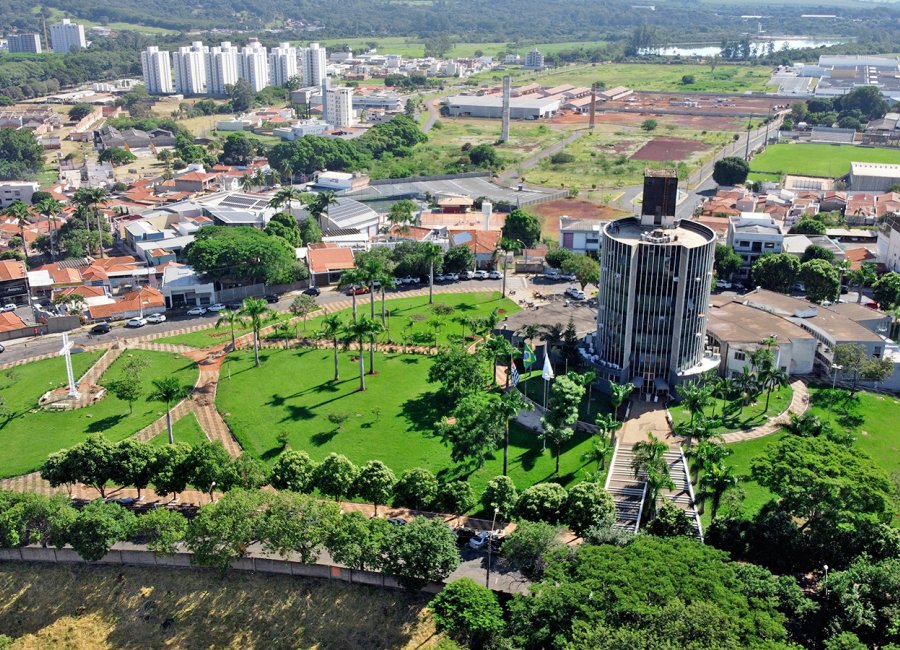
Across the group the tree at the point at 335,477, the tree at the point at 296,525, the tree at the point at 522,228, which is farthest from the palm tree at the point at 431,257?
the tree at the point at 296,525

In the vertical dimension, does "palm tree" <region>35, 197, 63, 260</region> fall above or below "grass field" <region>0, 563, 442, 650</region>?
above

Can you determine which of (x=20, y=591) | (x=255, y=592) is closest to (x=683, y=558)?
(x=255, y=592)

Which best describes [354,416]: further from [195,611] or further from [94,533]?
[94,533]

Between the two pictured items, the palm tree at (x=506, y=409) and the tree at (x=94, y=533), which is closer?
the tree at (x=94, y=533)

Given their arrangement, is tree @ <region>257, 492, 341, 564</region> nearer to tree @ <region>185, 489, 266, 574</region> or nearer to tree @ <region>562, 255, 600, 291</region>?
tree @ <region>185, 489, 266, 574</region>

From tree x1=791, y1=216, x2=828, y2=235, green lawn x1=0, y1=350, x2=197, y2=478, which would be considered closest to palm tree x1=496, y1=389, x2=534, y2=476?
green lawn x1=0, y1=350, x2=197, y2=478

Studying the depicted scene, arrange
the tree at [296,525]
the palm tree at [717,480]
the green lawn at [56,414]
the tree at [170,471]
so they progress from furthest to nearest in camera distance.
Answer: the green lawn at [56,414] → the tree at [170,471] → the palm tree at [717,480] → the tree at [296,525]

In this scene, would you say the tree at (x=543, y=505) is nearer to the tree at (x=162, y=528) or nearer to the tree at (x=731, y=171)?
the tree at (x=162, y=528)
